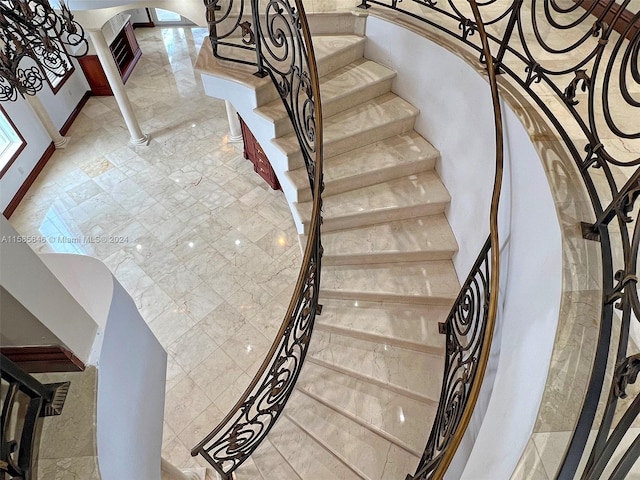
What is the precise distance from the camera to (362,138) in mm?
3770

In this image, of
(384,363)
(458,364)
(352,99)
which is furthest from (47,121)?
(458,364)

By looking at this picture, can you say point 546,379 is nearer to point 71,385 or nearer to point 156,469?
point 71,385

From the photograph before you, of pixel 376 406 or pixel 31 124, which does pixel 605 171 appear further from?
pixel 31 124

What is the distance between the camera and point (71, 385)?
1753 mm

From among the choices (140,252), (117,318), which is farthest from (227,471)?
(140,252)

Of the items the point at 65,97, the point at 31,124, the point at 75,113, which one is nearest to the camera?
the point at 31,124

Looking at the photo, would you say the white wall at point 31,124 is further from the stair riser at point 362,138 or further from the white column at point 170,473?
the stair riser at point 362,138

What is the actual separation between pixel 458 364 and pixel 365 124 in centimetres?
220

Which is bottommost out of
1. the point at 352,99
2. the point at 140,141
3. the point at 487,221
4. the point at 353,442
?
the point at 140,141

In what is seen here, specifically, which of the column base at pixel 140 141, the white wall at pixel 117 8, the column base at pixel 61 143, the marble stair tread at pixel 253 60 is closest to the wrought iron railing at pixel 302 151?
the marble stair tread at pixel 253 60

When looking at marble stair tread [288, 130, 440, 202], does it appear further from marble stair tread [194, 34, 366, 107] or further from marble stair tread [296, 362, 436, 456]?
marble stair tread [296, 362, 436, 456]

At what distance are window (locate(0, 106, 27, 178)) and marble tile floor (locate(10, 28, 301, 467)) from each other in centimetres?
56

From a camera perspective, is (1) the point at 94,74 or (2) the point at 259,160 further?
(1) the point at 94,74

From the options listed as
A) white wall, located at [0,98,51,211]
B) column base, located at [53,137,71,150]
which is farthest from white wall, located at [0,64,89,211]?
column base, located at [53,137,71,150]
